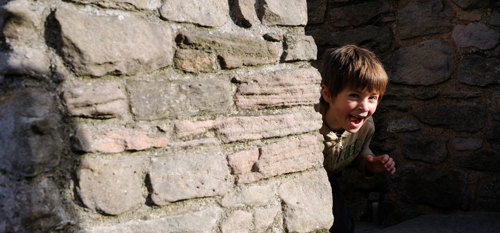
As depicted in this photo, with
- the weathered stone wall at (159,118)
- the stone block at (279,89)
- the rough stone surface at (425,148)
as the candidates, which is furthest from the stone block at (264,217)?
the rough stone surface at (425,148)

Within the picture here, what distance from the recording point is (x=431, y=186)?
311cm

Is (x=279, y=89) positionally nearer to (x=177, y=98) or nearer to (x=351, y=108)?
(x=177, y=98)

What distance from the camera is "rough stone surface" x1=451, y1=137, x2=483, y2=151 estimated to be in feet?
9.62

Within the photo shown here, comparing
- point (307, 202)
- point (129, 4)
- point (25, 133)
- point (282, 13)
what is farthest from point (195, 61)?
point (307, 202)

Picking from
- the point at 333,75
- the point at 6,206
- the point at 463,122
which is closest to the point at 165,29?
the point at 6,206

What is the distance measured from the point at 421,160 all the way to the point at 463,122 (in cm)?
39

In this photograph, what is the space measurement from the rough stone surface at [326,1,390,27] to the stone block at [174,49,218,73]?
2.31m

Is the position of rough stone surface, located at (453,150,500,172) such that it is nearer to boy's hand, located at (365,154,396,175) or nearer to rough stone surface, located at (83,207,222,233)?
boy's hand, located at (365,154,396,175)

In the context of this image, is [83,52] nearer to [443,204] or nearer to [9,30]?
[9,30]

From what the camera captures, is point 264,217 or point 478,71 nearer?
point 264,217

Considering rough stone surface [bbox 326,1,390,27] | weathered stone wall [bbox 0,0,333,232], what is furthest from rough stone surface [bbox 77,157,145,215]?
rough stone surface [bbox 326,1,390,27]

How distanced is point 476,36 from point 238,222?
2.36 meters

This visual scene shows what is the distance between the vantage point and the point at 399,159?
10.6ft

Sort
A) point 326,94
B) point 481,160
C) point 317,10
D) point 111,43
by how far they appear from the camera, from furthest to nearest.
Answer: point 317,10 → point 481,160 → point 326,94 → point 111,43
